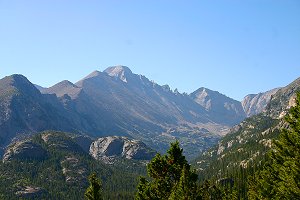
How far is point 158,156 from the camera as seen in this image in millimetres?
55625

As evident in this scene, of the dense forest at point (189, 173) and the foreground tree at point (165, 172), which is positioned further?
the foreground tree at point (165, 172)

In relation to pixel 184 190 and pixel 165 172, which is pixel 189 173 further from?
pixel 165 172

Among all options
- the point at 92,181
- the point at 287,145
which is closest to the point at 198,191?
the point at 287,145

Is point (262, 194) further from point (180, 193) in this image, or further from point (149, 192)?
point (180, 193)

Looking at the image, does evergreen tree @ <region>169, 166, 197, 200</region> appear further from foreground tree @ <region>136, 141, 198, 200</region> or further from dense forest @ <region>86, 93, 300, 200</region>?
foreground tree @ <region>136, 141, 198, 200</region>

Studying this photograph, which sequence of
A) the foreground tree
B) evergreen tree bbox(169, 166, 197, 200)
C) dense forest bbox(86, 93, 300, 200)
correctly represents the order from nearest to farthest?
1. evergreen tree bbox(169, 166, 197, 200)
2. dense forest bbox(86, 93, 300, 200)
3. the foreground tree

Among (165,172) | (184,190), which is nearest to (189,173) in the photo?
(184,190)

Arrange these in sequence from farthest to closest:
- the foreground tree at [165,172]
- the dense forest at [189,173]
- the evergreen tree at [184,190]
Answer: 1. the foreground tree at [165,172]
2. the dense forest at [189,173]
3. the evergreen tree at [184,190]

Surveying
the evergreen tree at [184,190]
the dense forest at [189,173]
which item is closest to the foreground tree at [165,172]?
the dense forest at [189,173]

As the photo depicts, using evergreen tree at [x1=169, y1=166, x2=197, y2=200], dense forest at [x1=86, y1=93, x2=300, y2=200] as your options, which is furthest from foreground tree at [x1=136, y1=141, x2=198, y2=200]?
evergreen tree at [x1=169, y1=166, x2=197, y2=200]

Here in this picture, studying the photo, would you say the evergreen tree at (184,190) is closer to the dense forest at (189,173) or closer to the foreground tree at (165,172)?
the dense forest at (189,173)

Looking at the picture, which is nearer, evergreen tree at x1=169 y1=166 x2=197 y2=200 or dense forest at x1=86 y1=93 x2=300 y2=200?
evergreen tree at x1=169 y1=166 x2=197 y2=200

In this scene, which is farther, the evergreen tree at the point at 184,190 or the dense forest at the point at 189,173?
the dense forest at the point at 189,173

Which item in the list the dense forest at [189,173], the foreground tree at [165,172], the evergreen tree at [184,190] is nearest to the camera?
the evergreen tree at [184,190]
